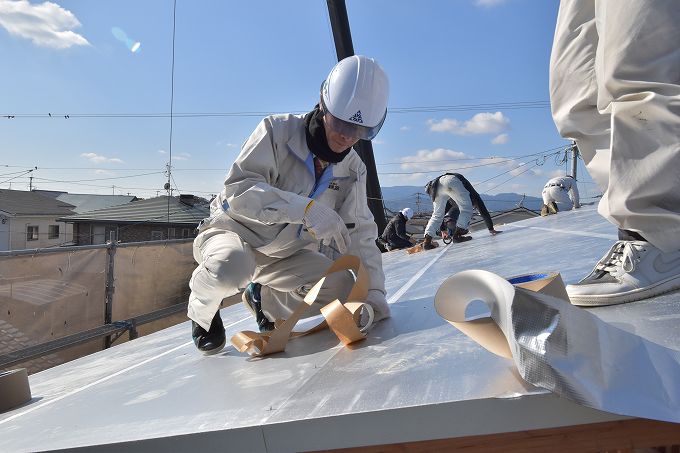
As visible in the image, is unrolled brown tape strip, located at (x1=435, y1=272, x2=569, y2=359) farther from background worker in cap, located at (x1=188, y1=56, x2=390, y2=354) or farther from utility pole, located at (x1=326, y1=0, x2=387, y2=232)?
utility pole, located at (x1=326, y1=0, x2=387, y2=232)

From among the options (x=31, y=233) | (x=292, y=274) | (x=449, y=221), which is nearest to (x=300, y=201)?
(x=292, y=274)

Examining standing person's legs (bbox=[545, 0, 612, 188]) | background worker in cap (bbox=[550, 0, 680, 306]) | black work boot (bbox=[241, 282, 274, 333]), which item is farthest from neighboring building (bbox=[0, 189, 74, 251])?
background worker in cap (bbox=[550, 0, 680, 306])

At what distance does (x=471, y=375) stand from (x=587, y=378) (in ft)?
0.92

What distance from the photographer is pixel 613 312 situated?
1.54m

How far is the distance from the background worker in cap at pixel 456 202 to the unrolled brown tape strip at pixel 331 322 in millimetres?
5627

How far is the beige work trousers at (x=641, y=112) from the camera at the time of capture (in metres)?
1.44

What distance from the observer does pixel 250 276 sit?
227 cm

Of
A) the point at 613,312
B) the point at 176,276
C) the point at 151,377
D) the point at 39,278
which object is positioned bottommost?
the point at 176,276

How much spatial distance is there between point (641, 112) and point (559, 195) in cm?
979

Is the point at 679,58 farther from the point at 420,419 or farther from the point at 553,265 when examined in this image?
the point at 553,265

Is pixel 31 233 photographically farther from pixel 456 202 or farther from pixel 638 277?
pixel 638 277

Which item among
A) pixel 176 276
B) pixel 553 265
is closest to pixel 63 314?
pixel 176 276

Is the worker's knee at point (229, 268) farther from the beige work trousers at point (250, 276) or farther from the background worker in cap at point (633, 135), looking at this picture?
the background worker in cap at point (633, 135)

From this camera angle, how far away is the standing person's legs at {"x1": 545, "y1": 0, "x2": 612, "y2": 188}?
1.73 meters
